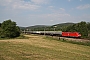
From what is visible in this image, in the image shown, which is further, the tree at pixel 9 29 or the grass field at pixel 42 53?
the tree at pixel 9 29

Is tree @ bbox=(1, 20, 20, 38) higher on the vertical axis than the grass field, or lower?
higher

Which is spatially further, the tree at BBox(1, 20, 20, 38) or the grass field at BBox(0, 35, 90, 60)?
the tree at BBox(1, 20, 20, 38)

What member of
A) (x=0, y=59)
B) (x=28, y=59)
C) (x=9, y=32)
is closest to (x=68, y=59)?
(x=28, y=59)

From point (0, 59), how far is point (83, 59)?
963 centimetres

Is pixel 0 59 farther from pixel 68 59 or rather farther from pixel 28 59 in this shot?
pixel 68 59

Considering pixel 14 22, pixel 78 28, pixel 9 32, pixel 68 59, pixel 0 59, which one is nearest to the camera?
pixel 0 59

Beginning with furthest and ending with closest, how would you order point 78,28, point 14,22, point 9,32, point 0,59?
point 78,28, point 14,22, point 9,32, point 0,59

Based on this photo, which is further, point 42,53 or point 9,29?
point 9,29

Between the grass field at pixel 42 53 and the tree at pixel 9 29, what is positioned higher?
the tree at pixel 9 29

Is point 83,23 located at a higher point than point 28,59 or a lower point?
higher

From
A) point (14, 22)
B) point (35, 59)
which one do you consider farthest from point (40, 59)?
point (14, 22)

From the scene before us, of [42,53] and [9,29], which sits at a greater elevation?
[9,29]

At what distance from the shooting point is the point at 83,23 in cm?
9412

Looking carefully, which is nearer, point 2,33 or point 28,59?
point 28,59
